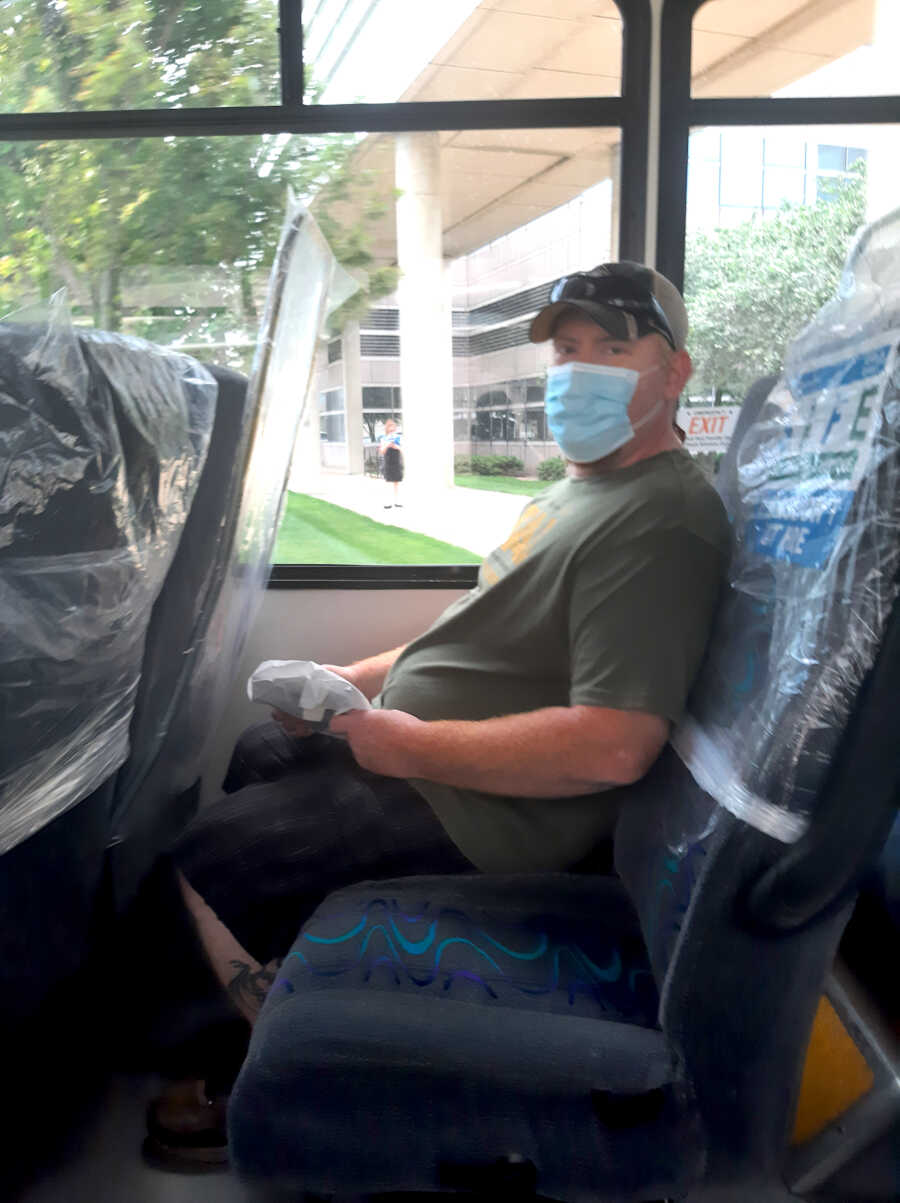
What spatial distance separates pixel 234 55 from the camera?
2105 mm

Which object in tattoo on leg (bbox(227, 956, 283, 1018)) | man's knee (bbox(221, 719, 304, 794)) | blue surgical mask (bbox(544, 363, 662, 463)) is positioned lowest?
tattoo on leg (bbox(227, 956, 283, 1018))

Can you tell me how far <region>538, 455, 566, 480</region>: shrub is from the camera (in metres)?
2.19

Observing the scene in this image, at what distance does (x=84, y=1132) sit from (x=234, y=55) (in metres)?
2.30

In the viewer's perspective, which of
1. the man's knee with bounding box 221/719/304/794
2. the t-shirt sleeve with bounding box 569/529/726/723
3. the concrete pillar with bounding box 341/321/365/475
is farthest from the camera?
the concrete pillar with bounding box 341/321/365/475

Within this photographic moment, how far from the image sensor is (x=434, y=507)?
94.2 inches

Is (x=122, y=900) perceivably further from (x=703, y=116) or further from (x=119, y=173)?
(x=703, y=116)

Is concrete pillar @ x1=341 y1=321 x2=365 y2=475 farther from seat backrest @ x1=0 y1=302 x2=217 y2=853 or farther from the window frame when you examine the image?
seat backrest @ x1=0 y1=302 x2=217 y2=853

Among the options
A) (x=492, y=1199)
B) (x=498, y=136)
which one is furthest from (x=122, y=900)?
(x=498, y=136)

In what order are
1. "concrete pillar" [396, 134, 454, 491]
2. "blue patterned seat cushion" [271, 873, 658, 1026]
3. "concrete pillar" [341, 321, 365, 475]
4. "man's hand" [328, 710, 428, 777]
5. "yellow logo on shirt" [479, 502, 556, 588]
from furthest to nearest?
1. "concrete pillar" [341, 321, 365, 475]
2. "concrete pillar" [396, 134, 454, 491]
3. "yellow logo on shirt" [479, 502, 556, 588]
4. "man's hand" [328, 710, 428, 777]
5. "blue patterned seat cushion" [271, 873, 658, 1026]

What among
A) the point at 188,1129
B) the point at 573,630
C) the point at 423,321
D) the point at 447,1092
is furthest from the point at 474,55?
the point at 188,1129

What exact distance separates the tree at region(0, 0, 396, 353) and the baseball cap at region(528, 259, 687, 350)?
104 cm

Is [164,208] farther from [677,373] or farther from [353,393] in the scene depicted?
[677,373]

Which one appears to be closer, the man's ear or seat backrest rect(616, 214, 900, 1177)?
seat backrest rect(616, 214, 900, 1177)

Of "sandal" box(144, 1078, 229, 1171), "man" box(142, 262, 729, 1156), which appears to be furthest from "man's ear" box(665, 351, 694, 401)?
"sandal" box(144, 1078, 229, 1171)
